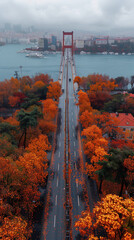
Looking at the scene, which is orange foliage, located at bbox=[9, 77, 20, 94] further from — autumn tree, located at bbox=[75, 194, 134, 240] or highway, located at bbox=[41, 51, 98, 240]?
autumn tree, located at bbox=[75, 194, 134, 240]

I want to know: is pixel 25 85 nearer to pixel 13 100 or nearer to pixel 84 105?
pixel 13 100

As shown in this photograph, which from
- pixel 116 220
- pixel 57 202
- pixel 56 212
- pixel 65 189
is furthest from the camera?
pixel 65 189

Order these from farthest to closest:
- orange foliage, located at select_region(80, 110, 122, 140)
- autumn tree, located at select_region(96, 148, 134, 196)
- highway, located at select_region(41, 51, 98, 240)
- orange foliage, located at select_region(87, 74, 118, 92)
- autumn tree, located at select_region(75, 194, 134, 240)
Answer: orange foliage, located at select_region(87, 74, 118, 92), orange foliage, located at select_region(80, 110, 122, 140), autumn tree, located at select_region(96, 148, 134, 196), highway, located at select_region(41, 51, 98, 240), autumn tree, located at select_region(75, 194, 134, 240)

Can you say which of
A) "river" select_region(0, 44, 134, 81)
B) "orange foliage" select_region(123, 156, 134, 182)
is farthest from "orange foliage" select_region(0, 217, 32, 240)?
"river" select_region(0, 44, 134, 81)

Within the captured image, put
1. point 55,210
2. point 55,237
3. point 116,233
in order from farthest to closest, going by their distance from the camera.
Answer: point 55,210 → point 55,237 → point 116,233

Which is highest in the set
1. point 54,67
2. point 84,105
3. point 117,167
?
point 54,67

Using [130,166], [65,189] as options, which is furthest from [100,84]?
[130,166]

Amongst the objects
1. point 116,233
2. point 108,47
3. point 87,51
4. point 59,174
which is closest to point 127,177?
point 116,233

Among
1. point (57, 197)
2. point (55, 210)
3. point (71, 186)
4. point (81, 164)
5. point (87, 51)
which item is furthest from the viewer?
point (87, 51)

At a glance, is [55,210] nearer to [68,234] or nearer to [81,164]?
[68,234]
